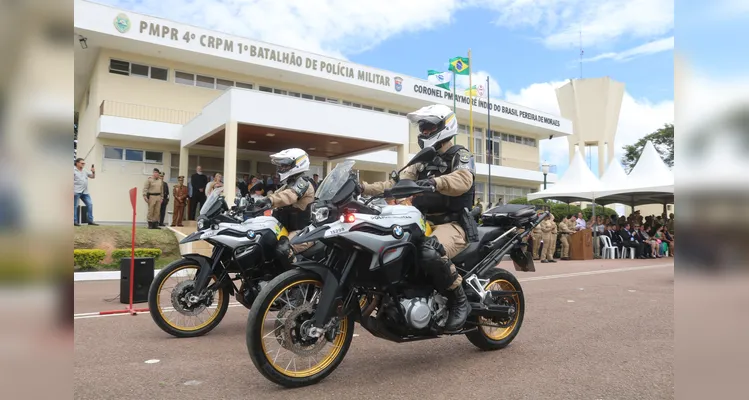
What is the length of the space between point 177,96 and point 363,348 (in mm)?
21931

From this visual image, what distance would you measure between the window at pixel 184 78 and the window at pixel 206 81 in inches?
9.4

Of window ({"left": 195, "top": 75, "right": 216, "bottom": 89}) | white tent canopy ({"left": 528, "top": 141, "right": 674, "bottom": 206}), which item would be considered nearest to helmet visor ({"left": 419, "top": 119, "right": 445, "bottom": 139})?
white tent canopy ({"left": 528, "top": 141, "right": 674, "bottom": 206})

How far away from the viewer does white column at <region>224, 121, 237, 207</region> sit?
17.0 m

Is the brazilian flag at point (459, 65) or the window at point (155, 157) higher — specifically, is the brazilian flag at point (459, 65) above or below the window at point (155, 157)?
above

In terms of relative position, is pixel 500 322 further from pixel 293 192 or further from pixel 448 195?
pixel 293 192

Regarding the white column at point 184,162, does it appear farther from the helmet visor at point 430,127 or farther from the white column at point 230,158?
the helmet visor at point 430,127

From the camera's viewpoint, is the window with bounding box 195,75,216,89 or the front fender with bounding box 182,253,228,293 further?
the window with bounding box 195,75,216,89

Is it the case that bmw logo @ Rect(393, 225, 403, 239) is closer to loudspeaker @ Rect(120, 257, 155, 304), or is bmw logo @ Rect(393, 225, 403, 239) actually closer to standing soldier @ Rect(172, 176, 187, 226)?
loudspeaker @ Rect(120, 257, 155, 304)

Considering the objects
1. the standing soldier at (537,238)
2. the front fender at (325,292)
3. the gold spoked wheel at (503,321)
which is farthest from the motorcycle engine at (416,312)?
the standing soldier at (537,238)

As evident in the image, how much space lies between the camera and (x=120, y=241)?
13969 mm

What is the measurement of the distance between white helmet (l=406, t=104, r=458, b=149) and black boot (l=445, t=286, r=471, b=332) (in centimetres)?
132

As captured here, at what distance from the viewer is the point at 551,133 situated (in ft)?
139

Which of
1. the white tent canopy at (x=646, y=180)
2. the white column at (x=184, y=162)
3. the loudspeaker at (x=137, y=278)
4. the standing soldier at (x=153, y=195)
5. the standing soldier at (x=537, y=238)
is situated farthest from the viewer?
the white column at (x=184, y=162)

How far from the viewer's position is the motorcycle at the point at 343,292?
361 centimetres
